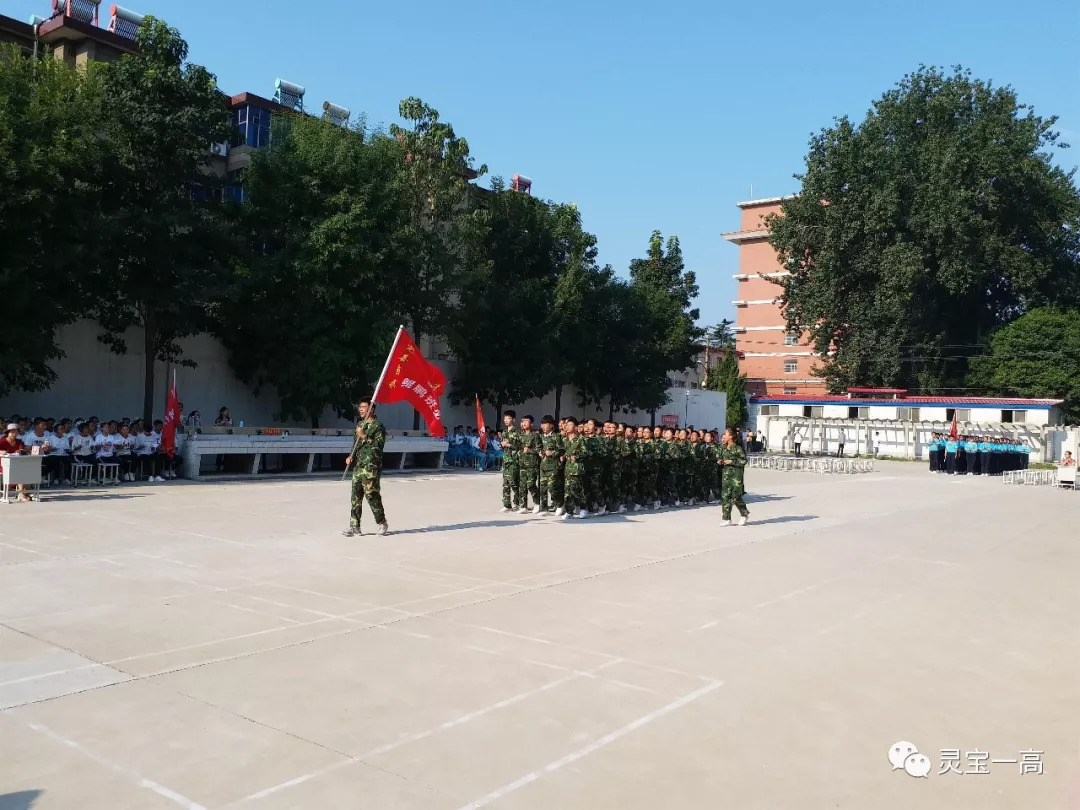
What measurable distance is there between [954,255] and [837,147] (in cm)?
875

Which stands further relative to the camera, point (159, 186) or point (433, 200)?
point (433, 200)

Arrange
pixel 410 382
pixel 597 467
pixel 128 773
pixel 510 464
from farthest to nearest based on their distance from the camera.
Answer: pixel 597 467 < pixel 510 464 < pixel 410 382 < pixel 128 773

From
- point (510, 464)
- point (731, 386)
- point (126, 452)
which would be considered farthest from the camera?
point (731, 386)

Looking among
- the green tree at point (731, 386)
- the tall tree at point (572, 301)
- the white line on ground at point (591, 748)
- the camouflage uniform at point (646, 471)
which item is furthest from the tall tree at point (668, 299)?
the white line on ground at point (591, 748)

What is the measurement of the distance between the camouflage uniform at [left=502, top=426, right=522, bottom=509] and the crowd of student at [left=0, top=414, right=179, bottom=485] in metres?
7.49

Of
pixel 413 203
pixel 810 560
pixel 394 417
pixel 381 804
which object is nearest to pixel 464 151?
pixel 413 203

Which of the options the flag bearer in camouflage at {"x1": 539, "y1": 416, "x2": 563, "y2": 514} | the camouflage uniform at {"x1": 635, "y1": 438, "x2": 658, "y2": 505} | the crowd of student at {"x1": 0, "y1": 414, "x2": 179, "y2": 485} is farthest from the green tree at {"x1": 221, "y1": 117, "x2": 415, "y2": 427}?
the flag bearer in camouflage at {"x1": 539, "y1": 416, "x2": 563, "y2": 514}

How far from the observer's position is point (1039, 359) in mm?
46250

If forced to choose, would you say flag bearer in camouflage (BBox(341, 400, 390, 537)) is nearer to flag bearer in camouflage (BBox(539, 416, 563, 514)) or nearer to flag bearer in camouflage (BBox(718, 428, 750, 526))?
flag bearer in camouflage (BBox(539, 416, 563, 514))

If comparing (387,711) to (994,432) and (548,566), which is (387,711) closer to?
(548,566)

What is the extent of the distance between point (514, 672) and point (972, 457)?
32.3 m

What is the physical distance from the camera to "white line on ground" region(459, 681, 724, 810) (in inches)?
160

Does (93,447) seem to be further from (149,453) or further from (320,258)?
(320,258)

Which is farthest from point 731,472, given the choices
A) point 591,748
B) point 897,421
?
point 897,421
